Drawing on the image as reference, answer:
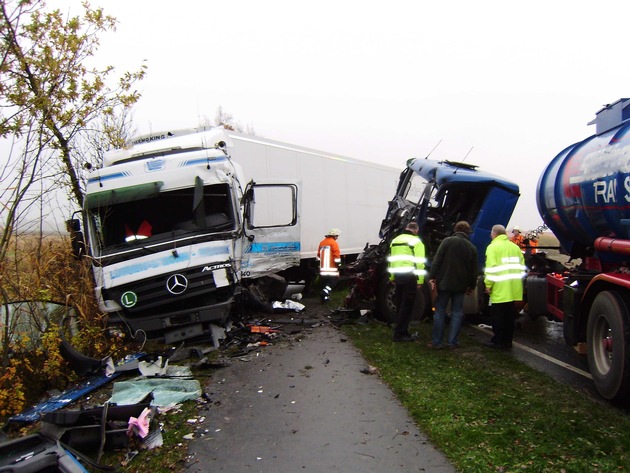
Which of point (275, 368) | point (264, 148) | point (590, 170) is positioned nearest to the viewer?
point (590, 170)

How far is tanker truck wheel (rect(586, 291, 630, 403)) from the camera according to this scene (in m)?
4.31

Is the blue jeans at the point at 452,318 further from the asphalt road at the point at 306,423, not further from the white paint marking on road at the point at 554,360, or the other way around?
the asphalt road at the point at 306,423

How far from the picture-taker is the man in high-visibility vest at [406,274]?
720cm

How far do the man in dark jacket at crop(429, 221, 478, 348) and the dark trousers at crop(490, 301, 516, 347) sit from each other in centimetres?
45

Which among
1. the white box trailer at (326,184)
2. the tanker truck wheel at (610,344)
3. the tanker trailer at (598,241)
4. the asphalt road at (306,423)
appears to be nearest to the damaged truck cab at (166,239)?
the asphalt road at (306,423)

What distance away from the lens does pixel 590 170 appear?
5.25 metres

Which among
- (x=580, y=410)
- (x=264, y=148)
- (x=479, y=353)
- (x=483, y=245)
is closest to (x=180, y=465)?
(x=580, y=410)

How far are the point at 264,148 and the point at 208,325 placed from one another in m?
4.97

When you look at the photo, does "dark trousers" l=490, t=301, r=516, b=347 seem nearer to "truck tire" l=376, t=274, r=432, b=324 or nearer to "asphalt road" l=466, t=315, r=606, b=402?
"asphalt road" l=466, t=315, r=606, b=402

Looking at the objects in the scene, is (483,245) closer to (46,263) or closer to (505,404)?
(505,404)

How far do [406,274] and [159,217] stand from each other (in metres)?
3.74

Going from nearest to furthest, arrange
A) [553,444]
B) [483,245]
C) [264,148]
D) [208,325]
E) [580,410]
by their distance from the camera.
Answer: [553,444] < [580,410] < [208,325] < [483,245] < [264,148]

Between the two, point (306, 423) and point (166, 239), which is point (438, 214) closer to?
point (166, 239)

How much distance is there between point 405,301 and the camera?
23.5 ft
